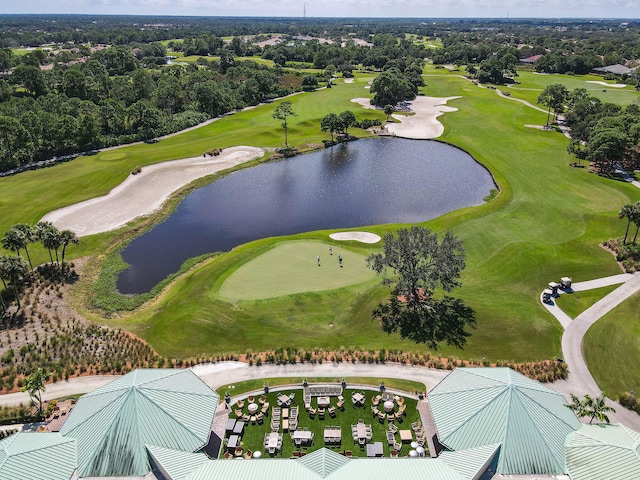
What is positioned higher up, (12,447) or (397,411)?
(12,447)

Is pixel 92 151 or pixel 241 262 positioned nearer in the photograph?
pixel 241 262

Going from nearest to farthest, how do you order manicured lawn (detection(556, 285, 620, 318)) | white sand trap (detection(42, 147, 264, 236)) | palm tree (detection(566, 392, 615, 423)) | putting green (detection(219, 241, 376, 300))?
palm tree (detection(566, 392, 615, 423)) → manicured lawn (detection(556, 285, 620, 318)) → putting green (detection(219, 241, 376, 300)) → white sand trap (detection(42, 147, 264, 236))

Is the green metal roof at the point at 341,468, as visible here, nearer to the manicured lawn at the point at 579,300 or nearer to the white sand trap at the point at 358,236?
the manicured lawn at the point at 579,300

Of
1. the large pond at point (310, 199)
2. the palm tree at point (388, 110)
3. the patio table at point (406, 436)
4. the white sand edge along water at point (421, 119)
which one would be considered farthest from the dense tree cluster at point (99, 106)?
the patio table at point (406, 436)

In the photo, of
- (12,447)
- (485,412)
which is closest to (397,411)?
(485,412)

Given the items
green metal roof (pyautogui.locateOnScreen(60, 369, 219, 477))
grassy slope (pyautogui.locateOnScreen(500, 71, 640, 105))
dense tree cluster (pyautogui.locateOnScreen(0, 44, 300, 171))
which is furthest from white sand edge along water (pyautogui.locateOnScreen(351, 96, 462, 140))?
green metal roof (pyautogui.locateOnScreen(60, 369, 219, 477))

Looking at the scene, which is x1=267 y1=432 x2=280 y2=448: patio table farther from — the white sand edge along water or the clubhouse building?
the white sand edge along water

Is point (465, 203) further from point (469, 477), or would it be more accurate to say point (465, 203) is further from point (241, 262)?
point (469, 477)
